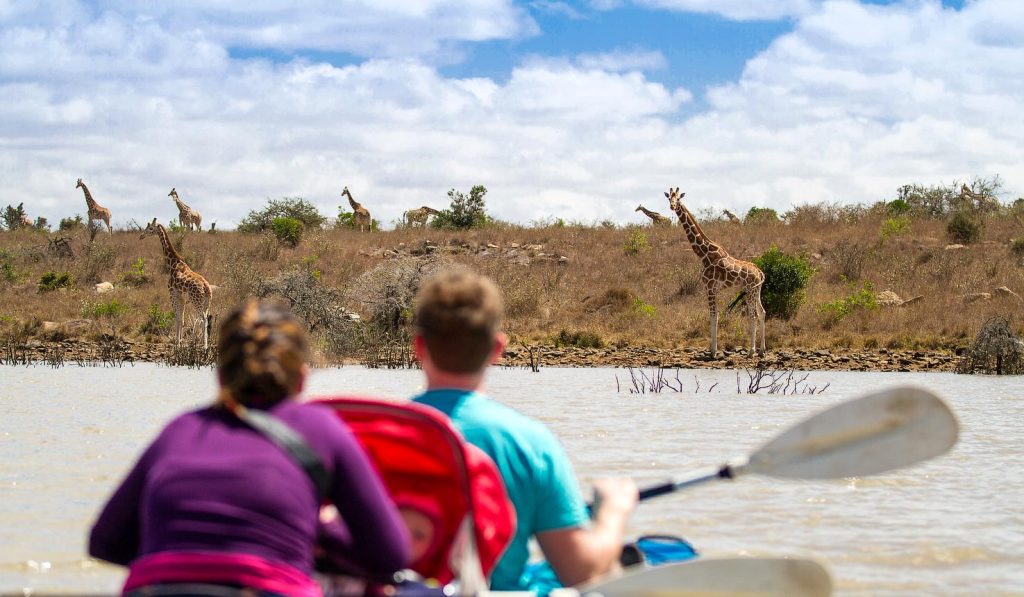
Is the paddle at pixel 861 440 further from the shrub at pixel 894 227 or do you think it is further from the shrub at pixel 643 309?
the shrub at pixel 894 227

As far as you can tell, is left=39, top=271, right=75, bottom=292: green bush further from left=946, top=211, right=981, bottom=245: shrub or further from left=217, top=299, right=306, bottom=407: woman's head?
left=217, top=299, right=306, bottom=407: woman's head

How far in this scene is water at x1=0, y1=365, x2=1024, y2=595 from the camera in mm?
4996

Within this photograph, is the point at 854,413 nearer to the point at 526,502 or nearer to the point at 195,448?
the point at 526,502

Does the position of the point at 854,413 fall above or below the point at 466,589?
above

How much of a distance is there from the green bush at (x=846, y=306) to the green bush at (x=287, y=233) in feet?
49.6

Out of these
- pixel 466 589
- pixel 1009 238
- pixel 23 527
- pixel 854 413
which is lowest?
pixel 23 527

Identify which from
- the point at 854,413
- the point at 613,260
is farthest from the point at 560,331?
the point at 854,413

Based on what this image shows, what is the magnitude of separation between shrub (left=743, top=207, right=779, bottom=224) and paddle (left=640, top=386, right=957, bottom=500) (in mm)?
32263

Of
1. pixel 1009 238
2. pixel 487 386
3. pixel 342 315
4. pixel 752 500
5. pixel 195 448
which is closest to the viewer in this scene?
pixel 195 448

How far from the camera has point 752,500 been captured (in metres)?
6.45

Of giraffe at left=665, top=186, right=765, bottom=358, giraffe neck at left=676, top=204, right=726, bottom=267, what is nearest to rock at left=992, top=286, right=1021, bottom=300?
giraffe at left=665, top=186, right=765, bottom=358

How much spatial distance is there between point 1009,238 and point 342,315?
19.3 m

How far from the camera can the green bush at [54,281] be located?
27734 mm

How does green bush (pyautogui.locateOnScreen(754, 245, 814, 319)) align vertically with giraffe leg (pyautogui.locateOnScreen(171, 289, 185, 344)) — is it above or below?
above
